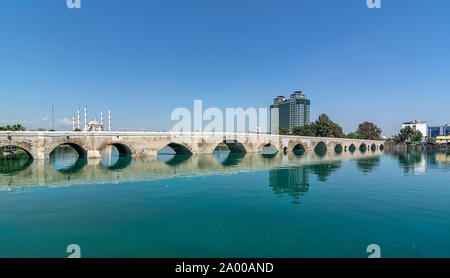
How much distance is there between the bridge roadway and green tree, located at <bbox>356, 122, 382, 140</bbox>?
74.8 m

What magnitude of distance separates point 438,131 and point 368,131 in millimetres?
123824

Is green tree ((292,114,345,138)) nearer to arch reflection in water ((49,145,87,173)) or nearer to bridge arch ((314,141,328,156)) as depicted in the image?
bridge arch ((314,141,328,156))

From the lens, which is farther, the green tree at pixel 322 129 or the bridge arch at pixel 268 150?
the green tree at pixel 322 129

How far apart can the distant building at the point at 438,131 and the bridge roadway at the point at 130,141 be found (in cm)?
19560

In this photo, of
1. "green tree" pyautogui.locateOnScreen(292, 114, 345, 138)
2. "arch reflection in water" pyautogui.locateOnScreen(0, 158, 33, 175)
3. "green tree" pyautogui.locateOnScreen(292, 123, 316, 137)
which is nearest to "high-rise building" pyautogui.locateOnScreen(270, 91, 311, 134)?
"green tree" pyautogui.locateOnScreen(292, 123, 316, 137)

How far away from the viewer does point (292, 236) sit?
7.06 meters

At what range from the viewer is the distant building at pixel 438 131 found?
172 m

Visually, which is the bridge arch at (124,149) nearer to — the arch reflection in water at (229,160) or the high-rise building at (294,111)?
the arch reflection in water at (229,160)

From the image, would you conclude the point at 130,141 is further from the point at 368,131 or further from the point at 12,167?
the point at 368,131

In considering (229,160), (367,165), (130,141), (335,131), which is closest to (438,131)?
(335,131)

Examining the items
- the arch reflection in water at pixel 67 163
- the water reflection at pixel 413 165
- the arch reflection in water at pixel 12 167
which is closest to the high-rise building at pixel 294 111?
the water reflection at pixel 413 165
